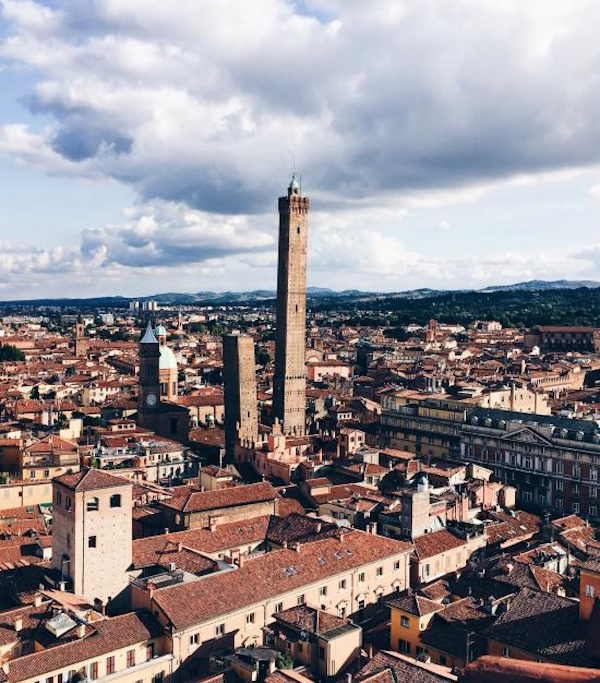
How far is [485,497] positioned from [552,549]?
35.8ft

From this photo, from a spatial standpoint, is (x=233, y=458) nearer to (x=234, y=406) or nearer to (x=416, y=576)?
(x=234, y=406)

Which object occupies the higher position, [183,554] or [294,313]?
[294,313]

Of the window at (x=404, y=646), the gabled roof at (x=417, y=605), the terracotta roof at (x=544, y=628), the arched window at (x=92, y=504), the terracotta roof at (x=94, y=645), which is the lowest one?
the window at (x=404, y=646)

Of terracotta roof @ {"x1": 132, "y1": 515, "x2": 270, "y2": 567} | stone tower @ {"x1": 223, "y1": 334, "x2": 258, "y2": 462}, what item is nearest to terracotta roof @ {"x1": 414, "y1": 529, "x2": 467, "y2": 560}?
terracotta roof @ {"x1": 132, "y1": 515, "x2": 270, "y2": 567}

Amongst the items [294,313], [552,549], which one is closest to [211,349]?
[294,313]

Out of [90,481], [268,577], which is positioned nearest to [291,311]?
[90,481]

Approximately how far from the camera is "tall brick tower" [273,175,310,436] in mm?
80688

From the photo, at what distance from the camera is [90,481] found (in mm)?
34719

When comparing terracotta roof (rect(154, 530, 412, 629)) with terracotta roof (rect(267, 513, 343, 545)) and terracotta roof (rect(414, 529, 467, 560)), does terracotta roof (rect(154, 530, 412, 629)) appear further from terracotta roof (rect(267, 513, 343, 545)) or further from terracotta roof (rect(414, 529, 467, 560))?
terracotta roof (rect(267, 513, 343, 545))

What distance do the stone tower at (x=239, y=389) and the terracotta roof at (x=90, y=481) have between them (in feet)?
117

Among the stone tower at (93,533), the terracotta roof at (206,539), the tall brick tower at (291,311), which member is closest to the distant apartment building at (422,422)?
the tall brick tower at (291,311)

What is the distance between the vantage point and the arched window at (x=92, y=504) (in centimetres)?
3438

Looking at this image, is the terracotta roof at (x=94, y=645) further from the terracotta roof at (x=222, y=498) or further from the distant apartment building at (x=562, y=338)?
the distant apartment building at (x=562, y=338)

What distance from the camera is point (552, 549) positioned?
129ft
